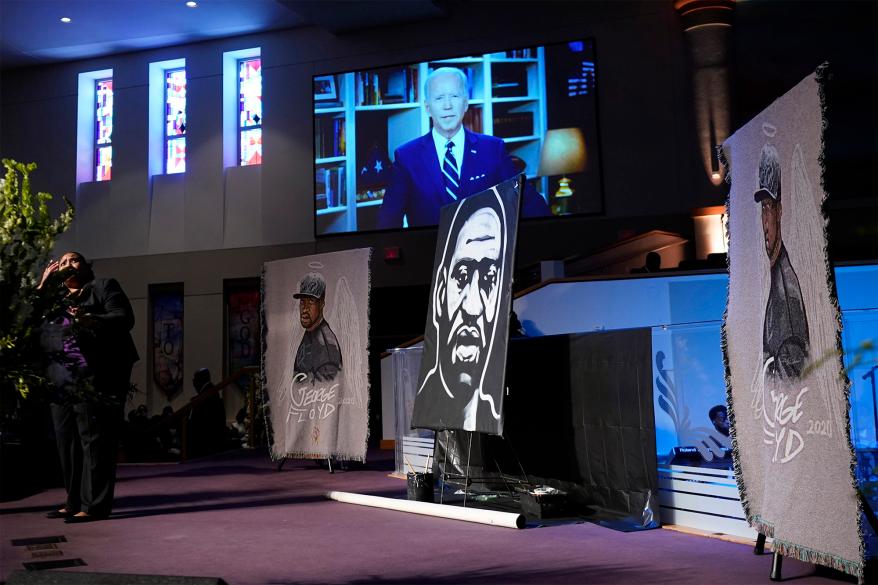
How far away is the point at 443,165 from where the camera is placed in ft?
36.1

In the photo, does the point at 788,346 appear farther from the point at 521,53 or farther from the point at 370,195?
the point at 370,195

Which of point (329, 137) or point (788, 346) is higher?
point (329, 137)

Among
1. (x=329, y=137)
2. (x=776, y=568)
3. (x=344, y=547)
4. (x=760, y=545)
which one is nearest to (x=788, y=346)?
(x=776, y=568)

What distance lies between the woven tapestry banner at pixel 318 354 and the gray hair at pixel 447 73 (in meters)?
5.00

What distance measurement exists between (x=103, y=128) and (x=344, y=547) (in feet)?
39.4

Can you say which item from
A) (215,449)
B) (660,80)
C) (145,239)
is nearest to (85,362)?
(215,449)

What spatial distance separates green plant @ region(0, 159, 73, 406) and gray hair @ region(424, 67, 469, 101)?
929 cm

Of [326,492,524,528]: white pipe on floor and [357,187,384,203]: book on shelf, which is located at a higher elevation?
[357,187,384,203]: book on shelf

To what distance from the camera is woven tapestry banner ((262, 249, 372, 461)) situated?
6301 millimetres

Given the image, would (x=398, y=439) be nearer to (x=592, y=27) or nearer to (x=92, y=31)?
(x=592, y=27)

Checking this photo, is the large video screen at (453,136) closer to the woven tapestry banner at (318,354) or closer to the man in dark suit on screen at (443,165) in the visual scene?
the man in dark suit on screen at (443,165)

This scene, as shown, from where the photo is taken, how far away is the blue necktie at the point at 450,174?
1088 cm

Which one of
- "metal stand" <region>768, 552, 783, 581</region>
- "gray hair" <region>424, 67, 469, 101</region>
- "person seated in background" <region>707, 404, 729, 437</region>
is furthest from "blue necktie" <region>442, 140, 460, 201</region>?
"metal stand" <region>768, 552, 783, 581</region>

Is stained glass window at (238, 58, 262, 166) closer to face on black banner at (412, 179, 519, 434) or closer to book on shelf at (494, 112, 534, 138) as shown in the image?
book on shelf at (494, 112, 534, 138)
